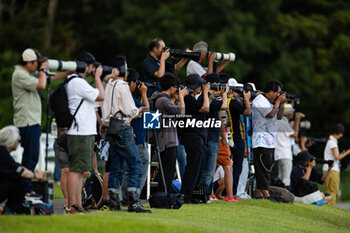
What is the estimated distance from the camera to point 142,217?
387 inches

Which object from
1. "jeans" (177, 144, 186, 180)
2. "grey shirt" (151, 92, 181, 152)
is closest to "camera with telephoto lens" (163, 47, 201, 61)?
"grey shirt" (151, 92, 181, 152)

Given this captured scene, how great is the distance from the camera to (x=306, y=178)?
655 inches

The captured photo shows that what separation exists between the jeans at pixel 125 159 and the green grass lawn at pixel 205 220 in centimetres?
55

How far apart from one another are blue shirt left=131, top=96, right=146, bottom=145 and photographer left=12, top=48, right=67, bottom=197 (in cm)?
205

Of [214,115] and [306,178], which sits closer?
[214,115]

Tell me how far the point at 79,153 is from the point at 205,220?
1.96 meters

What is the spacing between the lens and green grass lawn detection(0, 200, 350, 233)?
866cm

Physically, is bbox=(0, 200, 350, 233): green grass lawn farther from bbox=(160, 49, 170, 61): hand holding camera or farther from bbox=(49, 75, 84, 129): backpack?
bbox=(160, 49, 170, 61): hand holding camera

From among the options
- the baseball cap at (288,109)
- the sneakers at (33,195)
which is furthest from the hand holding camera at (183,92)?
the baseball cap at (288,109)

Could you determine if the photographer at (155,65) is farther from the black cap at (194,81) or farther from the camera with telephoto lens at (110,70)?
the camera with telephoto lens at (110,70)

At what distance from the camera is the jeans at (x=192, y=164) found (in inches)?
488

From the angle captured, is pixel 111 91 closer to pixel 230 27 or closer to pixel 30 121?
pixel 30 121

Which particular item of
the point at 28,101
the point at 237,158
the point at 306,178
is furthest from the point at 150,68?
the point at 306,178

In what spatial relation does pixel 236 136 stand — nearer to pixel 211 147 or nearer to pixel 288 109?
pixel 211 147
